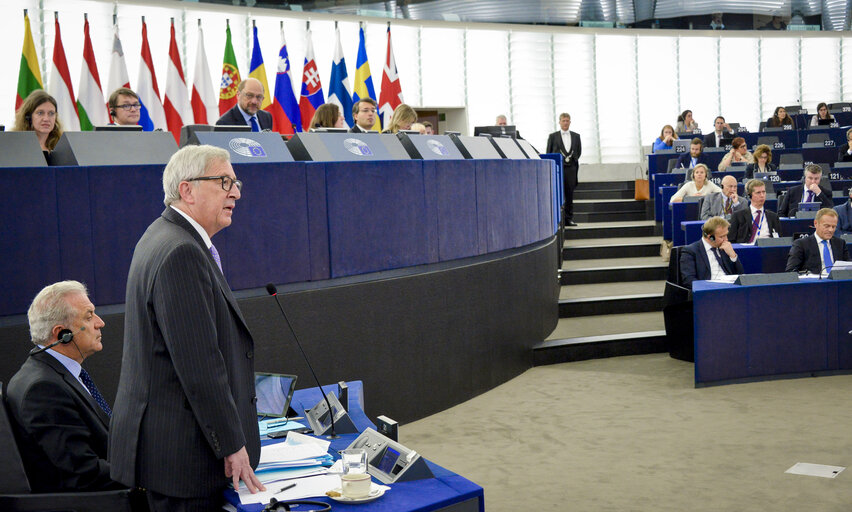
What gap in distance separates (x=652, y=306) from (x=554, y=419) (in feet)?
11.6

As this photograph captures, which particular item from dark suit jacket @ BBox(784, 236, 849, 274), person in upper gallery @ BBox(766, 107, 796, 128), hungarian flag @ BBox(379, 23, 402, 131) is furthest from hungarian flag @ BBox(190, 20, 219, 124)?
person in upper gallery @ BBox(766, 107, 796, 128)


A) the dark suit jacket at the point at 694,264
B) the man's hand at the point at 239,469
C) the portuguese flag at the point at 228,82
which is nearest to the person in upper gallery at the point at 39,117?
the man's hand at the point at 239,469

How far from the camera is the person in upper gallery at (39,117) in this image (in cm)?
428

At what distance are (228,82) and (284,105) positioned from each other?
689 millimetres

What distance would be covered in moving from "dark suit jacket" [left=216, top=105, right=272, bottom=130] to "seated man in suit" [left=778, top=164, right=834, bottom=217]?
230 inches

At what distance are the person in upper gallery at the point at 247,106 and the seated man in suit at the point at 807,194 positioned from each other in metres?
5.95

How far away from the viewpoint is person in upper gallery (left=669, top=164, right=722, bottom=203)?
9.36 m

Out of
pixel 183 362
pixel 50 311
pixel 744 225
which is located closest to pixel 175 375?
pixel 183 362

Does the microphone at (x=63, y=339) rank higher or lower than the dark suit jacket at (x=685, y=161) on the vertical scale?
lower

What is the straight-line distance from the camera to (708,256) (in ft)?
23.3

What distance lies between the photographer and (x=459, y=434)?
17.3 feet

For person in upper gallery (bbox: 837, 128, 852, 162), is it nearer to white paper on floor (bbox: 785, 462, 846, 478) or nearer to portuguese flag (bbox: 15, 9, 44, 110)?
white paper on floor (bbox: 785, 462, 846, 478)

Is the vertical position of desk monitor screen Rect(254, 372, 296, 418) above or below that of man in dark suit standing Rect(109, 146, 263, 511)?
below

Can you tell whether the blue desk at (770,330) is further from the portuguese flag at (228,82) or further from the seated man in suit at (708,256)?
the portuguese flag at (228,82)
